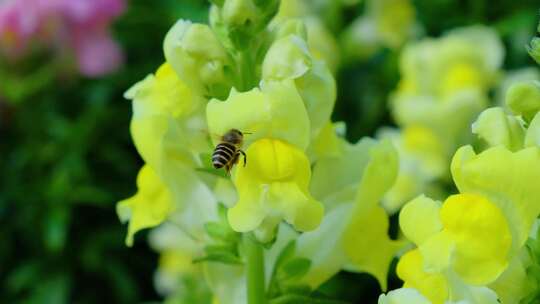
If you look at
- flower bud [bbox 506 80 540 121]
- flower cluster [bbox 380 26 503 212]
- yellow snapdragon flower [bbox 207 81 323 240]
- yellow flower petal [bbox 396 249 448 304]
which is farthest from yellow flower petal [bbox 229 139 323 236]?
flower cluster [bbox 380 26 503 212]

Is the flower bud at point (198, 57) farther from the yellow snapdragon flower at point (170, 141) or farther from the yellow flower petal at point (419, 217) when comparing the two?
the yellow flower petal at point (419, 217)

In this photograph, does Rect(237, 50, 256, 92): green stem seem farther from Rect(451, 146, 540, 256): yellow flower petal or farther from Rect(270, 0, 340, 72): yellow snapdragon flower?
Rect(270, 0, 340, 72): yellow snapdragon flower

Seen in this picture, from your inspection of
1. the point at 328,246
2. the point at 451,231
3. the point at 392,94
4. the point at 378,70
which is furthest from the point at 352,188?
the point at 378,70

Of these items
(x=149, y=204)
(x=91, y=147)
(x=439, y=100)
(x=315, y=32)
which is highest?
(x=149, y=204)

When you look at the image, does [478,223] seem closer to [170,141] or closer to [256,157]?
[256,157]

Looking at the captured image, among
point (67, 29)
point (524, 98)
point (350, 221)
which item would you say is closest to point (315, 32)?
point (67, 29)

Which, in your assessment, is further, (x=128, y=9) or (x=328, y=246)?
(x=128, y=9)

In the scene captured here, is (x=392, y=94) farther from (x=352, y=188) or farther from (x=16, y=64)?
(x=352, y=188)
